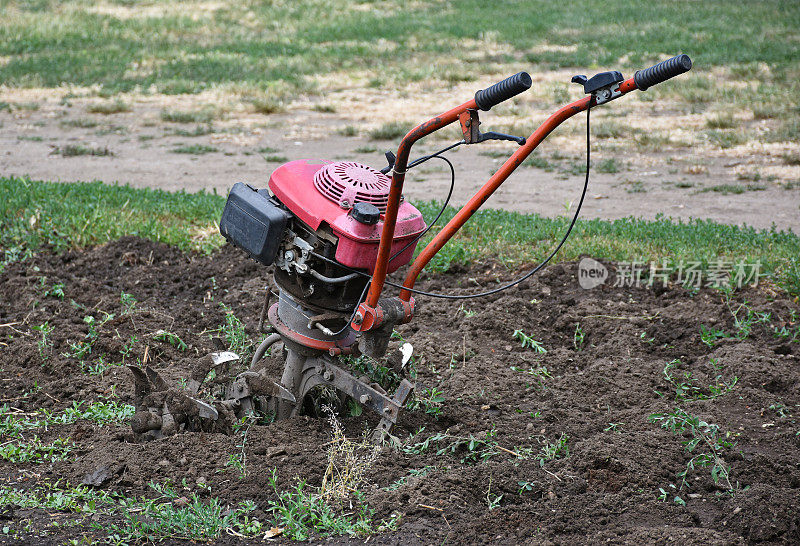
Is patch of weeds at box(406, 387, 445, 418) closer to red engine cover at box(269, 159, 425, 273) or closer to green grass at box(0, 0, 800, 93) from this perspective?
red engine cover at box(269, 159, 425, 273)

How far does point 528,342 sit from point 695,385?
93cm

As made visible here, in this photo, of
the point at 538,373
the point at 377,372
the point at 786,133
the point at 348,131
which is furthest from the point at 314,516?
the point at 786,133

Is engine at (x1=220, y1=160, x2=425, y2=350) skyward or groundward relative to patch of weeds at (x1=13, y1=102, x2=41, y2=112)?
skyward

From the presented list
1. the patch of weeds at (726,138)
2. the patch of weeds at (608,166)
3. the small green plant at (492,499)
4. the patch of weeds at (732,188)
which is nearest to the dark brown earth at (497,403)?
the small green plant at (492,499)

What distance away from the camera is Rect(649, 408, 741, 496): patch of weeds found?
339 centimetres

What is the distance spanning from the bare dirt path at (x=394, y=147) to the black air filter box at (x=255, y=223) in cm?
406

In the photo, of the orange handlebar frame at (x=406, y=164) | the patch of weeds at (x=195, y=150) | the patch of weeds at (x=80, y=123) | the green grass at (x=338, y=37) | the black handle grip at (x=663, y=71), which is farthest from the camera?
the green grass at (x=338, y=37)

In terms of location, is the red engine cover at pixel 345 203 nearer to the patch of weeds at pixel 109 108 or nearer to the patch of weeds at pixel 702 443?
the patch of weeds at pixel 702 443

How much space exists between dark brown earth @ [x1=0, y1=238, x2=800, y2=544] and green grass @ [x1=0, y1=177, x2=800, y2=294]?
196 mm

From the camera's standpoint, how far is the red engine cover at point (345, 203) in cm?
332

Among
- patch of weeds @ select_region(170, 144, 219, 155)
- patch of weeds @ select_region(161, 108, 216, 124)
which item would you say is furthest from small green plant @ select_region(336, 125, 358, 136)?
patch of weeds @ select_region(161, 108, 216, 124)

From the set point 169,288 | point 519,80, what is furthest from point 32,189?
point 519,80

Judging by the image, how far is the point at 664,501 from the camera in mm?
3256

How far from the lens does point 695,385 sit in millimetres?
4195
